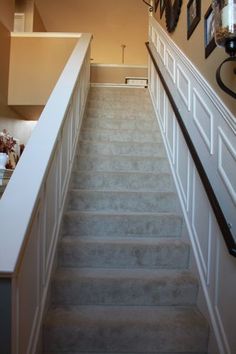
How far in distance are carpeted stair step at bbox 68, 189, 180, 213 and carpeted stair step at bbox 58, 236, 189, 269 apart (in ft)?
1.55

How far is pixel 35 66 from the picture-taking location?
5168 millimetres

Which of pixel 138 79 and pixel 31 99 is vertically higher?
pixel 138 79

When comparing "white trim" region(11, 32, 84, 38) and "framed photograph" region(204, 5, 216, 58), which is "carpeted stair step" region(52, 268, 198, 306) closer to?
"framed photograph" region(204, 5, 216, 58)

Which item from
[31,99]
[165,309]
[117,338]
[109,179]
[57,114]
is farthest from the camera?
[31,99]

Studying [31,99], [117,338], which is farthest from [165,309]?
[31,99]

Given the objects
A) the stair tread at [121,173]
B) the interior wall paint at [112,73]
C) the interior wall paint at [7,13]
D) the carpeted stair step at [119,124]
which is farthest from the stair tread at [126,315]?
the interior wall paint at [112,73]

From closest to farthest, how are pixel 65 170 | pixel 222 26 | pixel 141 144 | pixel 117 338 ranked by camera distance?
1. pixel 222 26
2. pixel 117 338
3. pixel 65 170
4. pixel 141 144

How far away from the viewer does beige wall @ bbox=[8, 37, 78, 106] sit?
16.7 feet

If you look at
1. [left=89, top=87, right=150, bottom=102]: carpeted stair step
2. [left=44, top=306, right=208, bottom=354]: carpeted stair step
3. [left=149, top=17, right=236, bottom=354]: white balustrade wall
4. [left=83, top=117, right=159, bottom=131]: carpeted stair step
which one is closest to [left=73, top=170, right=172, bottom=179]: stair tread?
[left=149, top=17, right=236, bottom=354]: white balustrade wall

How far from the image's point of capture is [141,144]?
347cm

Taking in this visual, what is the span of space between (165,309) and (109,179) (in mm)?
1315

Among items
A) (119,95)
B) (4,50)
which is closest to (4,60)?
(4,50)

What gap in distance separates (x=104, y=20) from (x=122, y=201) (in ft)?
19.0

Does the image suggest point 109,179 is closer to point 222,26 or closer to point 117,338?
point 117,338
